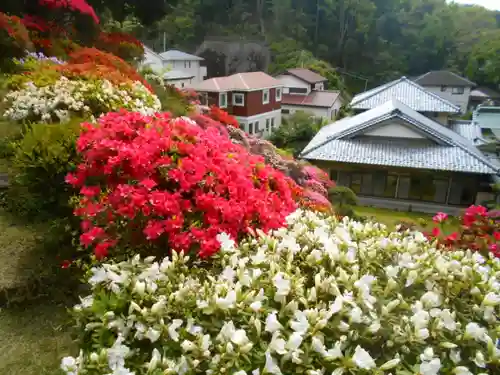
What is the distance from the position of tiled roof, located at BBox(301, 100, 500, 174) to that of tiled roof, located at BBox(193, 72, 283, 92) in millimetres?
9837

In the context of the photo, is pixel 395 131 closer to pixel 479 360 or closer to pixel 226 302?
pixel 479 360

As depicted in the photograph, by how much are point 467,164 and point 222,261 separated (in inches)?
627

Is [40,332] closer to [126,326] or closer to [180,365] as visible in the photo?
[126,326]

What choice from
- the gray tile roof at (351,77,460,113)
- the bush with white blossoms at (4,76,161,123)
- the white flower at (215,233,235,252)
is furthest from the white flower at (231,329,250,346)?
the gray tile roof at (351,77,460,113)

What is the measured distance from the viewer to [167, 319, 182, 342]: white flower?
230 centimetres

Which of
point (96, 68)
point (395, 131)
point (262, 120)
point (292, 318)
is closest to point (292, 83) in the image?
point (262, 120)

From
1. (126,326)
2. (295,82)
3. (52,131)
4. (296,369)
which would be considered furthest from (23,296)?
(295,82)

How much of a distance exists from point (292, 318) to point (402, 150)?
16697mm

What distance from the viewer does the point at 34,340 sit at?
11.6 ft

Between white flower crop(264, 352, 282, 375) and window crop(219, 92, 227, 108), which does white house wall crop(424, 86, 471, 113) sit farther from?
white flower crop(264, 352, 282, 375)

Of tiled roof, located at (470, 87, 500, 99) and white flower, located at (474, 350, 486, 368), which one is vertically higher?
tiled roof, located at (470, 87, 500, 99)

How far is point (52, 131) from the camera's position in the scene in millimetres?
4367

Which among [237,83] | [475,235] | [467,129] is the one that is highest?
[237,83]

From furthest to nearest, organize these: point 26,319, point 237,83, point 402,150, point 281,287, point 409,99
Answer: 1. point 409,99
2. point 237,83
3. point 402,150
4. point 26,319
5. point 281,287
